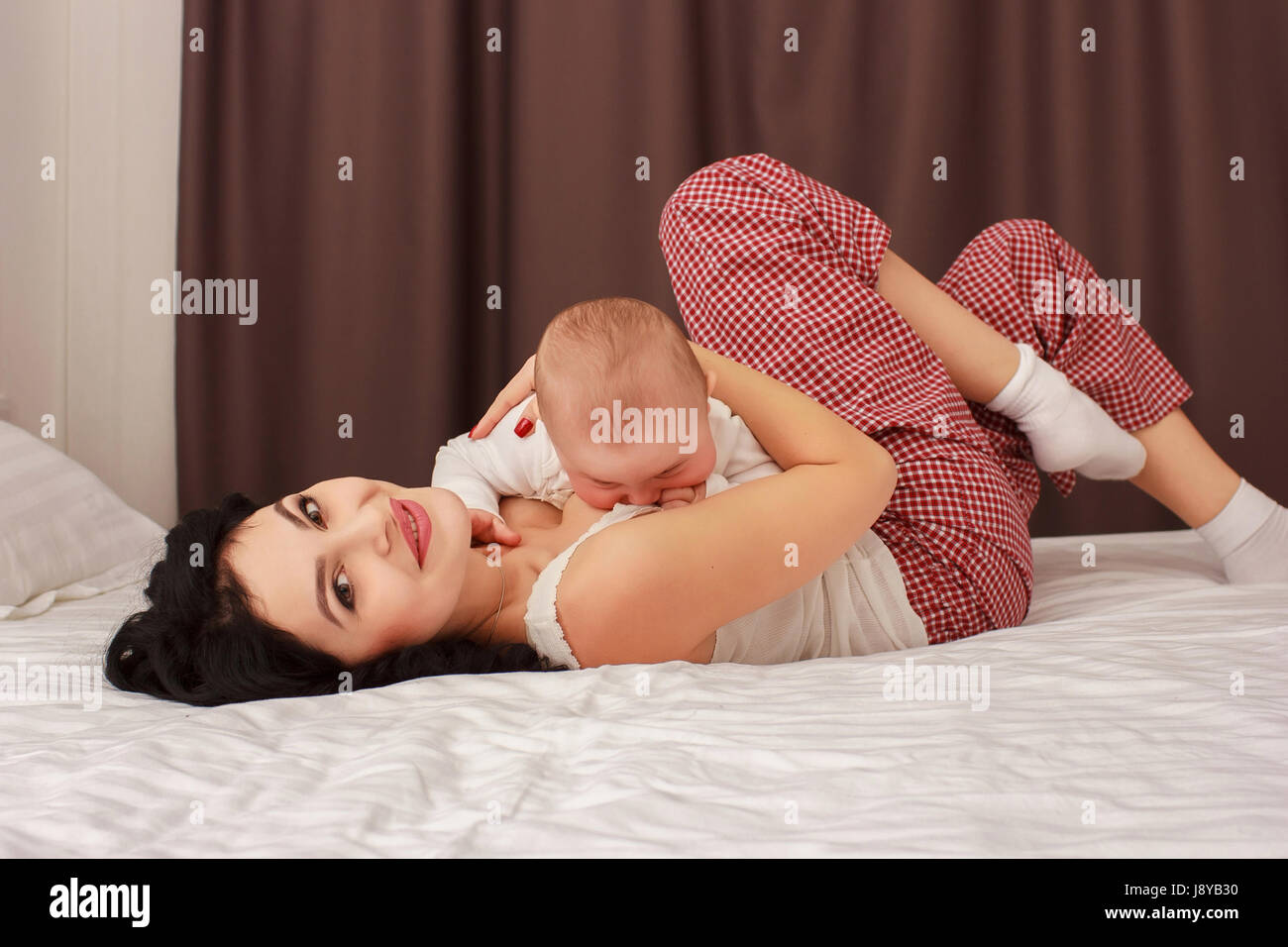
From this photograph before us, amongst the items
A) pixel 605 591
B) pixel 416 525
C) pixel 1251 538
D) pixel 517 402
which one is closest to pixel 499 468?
pixel 517 402

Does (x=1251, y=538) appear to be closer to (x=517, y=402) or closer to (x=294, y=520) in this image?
(x=517, y=402)

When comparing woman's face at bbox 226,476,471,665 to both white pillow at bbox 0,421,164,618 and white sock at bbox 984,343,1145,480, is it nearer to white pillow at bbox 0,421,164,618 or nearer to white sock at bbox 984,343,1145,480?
white pillow at bbox 0,421,164,618

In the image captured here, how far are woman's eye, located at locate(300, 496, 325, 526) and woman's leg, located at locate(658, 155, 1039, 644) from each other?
62 centimetres

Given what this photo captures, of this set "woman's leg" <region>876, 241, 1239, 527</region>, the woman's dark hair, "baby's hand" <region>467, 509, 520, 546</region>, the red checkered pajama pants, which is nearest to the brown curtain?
"woman's leg" <region>876, 241, 1239, 527</region>

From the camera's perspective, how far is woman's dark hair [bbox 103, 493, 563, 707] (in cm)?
98

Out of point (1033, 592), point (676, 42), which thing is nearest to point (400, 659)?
point (1033, 592)

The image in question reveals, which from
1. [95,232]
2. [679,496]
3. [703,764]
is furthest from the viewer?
[95,232]

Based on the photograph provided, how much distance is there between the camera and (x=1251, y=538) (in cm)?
145

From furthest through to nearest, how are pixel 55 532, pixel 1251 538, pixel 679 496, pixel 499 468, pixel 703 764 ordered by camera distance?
pixel 55 532, pixel 1251 538, pixel 499 468, pixel 679 496, pixel 703 764

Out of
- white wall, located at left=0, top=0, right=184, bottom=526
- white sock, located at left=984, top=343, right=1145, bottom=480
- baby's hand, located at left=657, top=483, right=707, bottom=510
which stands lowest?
baby's hand, located at left=657, top=483, right=707, bottom=510

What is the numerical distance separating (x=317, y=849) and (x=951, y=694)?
0.55m

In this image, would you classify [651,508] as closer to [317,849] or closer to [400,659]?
[400,659]

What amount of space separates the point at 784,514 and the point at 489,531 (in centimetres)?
39

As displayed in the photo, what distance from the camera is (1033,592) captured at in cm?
147
